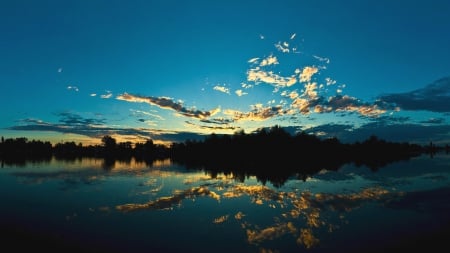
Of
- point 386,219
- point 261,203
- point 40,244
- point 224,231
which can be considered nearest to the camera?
point 40,244

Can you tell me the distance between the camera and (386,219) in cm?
2519

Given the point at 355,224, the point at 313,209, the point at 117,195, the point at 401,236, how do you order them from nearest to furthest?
1. the point at 401,236
2. the point at 355,224
3. the point at 313,209
4. the point at 117,195

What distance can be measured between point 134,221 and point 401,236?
1723 cm

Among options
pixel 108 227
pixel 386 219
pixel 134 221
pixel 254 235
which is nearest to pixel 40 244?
pixel 108 227

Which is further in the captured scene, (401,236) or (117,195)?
(117,195)

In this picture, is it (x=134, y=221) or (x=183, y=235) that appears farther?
(x=134, y=221)

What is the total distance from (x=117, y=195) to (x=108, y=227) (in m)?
15.4

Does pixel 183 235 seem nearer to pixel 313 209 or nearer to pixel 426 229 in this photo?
pixel 313 209

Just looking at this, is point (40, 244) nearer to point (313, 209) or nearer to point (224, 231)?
point (224, 231)

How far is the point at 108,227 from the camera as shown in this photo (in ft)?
74.3

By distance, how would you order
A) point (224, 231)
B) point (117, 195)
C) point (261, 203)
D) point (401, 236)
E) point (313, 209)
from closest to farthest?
point (401, 236) < point (224, 231) < point (313, 209) < point (261, 203) < point (117, 195)

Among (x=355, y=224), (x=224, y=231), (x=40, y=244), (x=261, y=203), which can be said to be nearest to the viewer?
(x=40, y=244)

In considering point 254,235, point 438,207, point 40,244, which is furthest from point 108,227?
point 438,207

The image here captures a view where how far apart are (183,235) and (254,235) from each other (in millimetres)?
4253
